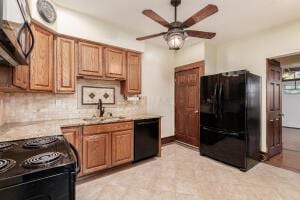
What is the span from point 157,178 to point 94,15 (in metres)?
2.84

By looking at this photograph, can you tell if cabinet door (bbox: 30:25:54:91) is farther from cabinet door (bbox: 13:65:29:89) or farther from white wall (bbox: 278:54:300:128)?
white wall (bbox: 278:54:300:128)

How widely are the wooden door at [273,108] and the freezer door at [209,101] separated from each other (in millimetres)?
1100

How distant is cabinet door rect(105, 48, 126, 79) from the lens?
3.10 m

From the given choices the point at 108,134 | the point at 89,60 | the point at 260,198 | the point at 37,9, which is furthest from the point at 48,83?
the point at 260,198

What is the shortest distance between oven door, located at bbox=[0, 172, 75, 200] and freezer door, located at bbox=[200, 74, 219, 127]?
9.31 ft

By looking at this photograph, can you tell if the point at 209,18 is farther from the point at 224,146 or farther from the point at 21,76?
the point at 21,76

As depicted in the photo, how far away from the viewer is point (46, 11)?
7.69ft

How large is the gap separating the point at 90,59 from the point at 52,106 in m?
0.99

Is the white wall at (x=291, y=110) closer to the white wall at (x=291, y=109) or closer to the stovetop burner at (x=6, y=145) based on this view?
the white wall at (x=291, y=109)

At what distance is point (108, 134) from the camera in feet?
9.16

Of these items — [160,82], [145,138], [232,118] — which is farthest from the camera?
[160,82]

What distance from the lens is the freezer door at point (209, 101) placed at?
3238 millimetres

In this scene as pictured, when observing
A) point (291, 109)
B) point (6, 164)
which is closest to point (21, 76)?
point (6, 164)

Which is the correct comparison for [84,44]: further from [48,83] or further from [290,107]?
[290,107]
